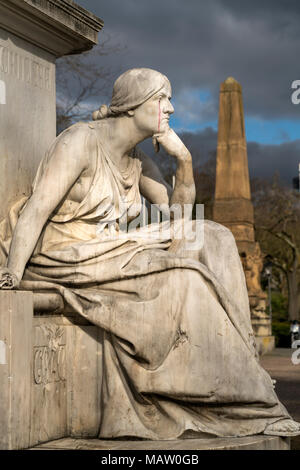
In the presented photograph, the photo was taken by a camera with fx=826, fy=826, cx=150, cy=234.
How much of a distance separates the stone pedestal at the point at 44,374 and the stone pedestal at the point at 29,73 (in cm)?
90

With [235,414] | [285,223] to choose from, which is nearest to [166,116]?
[235,414]

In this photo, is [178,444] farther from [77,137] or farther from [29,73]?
[29,73]

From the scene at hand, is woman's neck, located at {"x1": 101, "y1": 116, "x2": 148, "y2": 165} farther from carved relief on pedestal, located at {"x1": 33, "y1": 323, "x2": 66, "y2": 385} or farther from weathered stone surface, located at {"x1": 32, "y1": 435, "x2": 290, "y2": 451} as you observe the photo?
weathered stone surface, located at {"x1": 32, "y1": 435, "x2": 290, "y2": 451}

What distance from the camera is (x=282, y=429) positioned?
4.41 meters

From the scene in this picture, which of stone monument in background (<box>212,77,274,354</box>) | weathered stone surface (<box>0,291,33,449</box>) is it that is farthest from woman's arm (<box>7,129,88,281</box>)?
stone monument in background (<box>212,77,274,354</box>)

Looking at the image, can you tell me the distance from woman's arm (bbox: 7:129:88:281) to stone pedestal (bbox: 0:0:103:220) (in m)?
0.41

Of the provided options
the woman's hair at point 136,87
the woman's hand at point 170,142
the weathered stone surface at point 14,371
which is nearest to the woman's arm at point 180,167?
the woman's hand at point 170,142

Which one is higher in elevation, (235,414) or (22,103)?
(22,103)

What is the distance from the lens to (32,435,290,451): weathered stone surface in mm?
4074

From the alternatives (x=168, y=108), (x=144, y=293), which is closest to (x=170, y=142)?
(x=168, y=108)

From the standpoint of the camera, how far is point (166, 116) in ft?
15.8

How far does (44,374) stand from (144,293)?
670mm
